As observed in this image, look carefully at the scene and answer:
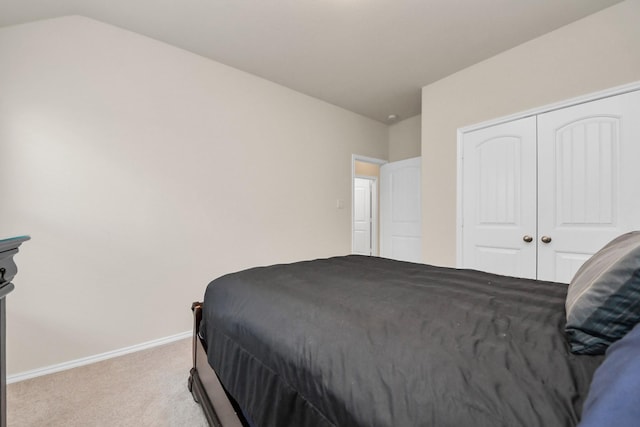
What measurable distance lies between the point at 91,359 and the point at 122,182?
1331 mm

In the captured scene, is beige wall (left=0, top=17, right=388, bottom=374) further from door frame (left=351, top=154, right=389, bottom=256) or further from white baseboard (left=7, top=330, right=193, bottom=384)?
door frame (left=351, top=154, right=389, bottom=256)

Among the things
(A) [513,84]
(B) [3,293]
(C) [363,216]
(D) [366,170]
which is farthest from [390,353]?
(C) [363,216]

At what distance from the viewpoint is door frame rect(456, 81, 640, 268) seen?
6.31 feet

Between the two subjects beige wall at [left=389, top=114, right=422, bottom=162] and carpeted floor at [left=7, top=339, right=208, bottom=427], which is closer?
carpeted floor at [left=7, top=339, right=208, bottom=427]

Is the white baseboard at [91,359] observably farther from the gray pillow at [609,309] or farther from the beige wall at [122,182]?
the gray pillow at [609,309]

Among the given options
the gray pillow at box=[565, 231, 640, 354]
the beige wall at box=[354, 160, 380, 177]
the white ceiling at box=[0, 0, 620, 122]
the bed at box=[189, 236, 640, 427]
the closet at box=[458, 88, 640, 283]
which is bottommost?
the bed at box=[189, 236, 640, 427]

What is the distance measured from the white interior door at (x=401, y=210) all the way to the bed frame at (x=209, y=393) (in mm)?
2874

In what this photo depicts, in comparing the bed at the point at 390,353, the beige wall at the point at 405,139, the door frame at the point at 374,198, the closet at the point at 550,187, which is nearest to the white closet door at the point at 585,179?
the closet at the point at 550,187

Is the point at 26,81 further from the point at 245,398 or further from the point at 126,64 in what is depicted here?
the point at 245,398

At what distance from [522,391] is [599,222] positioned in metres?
2.26

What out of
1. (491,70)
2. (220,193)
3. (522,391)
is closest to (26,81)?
(220,193)

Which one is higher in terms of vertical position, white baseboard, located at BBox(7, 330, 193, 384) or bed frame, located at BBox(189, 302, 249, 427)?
bed frame, located at BBox(189, 302, 249, 427)

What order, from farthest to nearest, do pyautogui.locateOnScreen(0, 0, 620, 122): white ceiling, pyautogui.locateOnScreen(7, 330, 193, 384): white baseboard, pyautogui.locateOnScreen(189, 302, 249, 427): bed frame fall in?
pyautogui.locateOnScreen(0, 0, 620, 122): white ceiling → pyautogui.locateOnScreen(7, 330, 193, 384): white baseboard → pyautogui.locateOnScreen(189, 302, 249, 427): bed frame

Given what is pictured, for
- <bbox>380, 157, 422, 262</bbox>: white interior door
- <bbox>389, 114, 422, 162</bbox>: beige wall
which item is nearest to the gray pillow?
<bbox>380, 157, 422, 262</bbox>: white interior door
